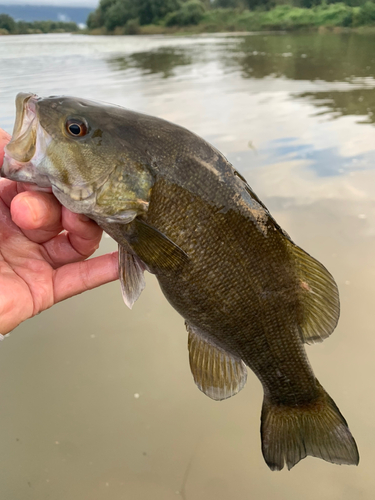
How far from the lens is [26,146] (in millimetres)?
1460

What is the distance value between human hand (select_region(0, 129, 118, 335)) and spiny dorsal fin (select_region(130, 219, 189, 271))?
1.16 feet

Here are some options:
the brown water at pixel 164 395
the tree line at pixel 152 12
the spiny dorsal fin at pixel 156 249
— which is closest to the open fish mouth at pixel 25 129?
the spiny dorsal fin at pixel 156 249

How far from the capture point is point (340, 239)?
12.3 feet

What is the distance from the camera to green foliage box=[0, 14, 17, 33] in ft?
104

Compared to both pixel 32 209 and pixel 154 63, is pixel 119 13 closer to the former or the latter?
pixel 154 63

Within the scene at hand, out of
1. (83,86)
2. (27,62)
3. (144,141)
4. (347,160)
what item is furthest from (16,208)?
(27,62)

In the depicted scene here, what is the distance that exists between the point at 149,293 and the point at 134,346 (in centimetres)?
57

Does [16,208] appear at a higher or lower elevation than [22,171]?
lower

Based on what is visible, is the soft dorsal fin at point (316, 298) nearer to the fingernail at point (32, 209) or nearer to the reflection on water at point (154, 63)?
the fingernail at point (32, 209)

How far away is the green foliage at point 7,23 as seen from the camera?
3155cm

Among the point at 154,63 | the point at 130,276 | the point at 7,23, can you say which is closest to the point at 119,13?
the point at 7,23

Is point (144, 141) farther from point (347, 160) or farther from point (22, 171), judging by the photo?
point (347, 160)

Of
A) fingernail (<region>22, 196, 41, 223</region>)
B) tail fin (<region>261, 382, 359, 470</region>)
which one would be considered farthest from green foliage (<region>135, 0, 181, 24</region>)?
tail fin (<region>261, 382, 359, 470</region>)

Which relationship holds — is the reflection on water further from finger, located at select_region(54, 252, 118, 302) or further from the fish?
the fish
